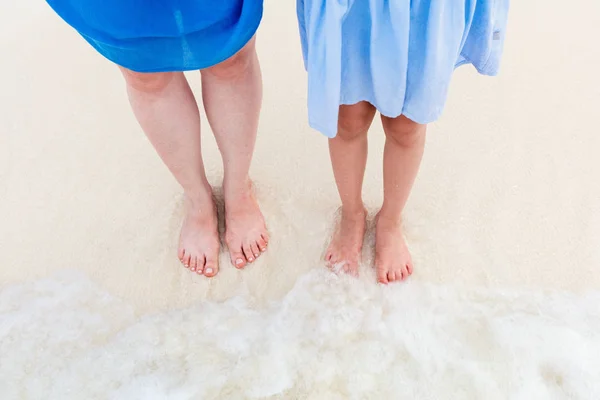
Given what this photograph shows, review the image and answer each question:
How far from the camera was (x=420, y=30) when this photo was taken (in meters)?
0.78

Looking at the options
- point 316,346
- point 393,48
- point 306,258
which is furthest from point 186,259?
point 393,48

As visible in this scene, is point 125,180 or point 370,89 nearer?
point 370,89

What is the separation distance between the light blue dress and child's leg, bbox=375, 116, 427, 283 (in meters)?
0.14

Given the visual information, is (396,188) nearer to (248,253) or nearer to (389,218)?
(389,218)

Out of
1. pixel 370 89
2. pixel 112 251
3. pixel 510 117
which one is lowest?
pixel 112 251

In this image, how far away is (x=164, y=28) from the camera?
88 centimetres

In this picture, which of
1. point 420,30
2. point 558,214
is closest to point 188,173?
point 420,30

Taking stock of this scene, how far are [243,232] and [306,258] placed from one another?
0.17m

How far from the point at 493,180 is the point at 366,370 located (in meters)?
0.66

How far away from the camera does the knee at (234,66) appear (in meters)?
1.08

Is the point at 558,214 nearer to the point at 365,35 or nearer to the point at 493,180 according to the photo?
A: the point at 493,180

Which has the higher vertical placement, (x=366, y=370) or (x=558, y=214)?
(x=558, y=214)

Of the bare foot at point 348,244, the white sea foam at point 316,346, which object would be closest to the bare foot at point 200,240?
the white sea foam at point 316,346

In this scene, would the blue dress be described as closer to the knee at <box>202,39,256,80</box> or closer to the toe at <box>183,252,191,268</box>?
the knee at <box>202,39,256,80</box>
